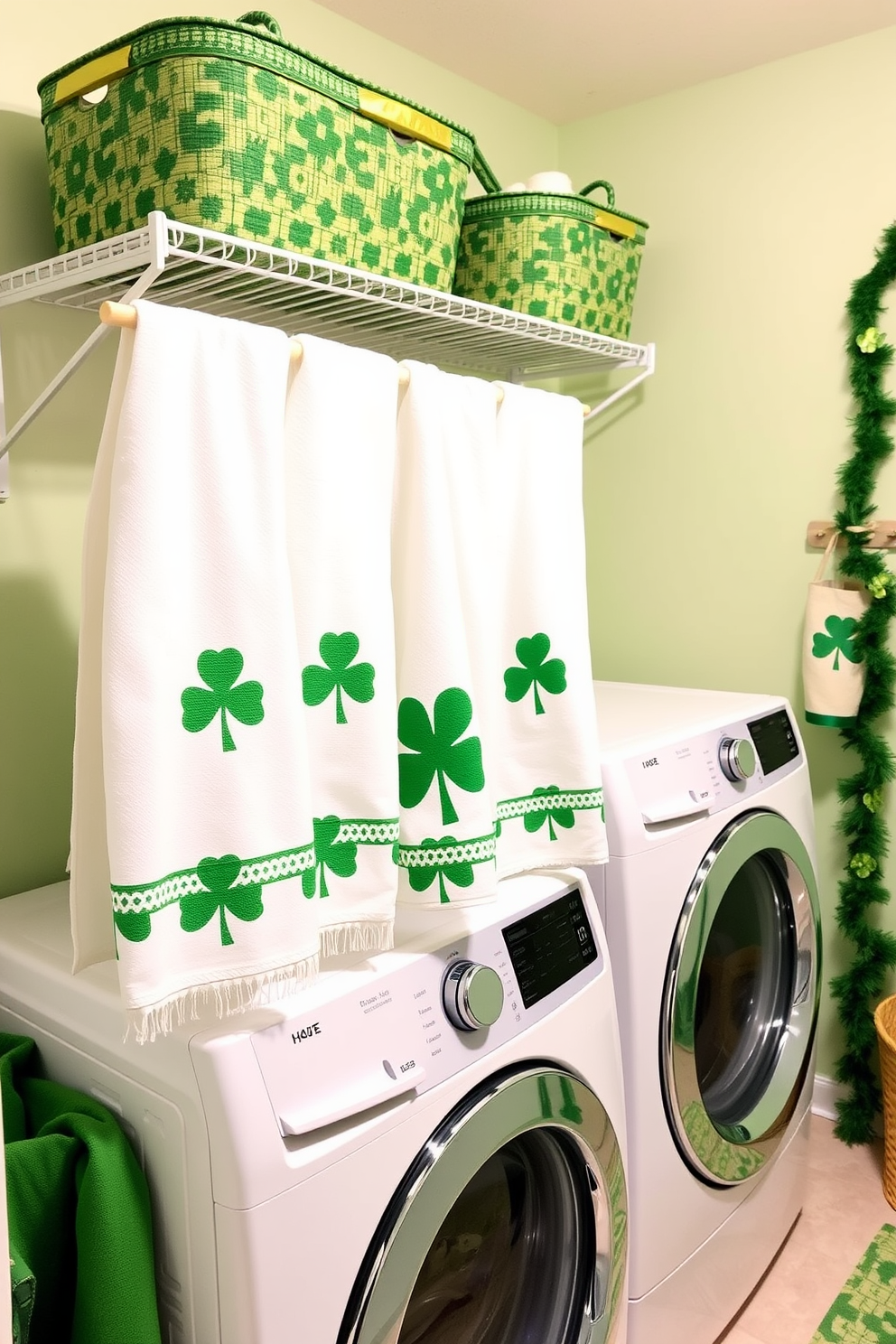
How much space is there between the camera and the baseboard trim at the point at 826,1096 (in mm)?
2174

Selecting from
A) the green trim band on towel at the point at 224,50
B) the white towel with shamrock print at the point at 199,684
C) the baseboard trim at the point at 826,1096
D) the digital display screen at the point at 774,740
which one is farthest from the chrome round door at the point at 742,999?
the green trim band on towel at the point at 224,50

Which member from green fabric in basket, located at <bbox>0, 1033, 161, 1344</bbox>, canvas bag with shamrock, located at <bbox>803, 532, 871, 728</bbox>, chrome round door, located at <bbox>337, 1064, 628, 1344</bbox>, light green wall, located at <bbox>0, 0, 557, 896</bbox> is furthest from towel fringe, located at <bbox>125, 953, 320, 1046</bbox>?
canvas bag with shamrock, located at <bbox>803, 532, 871, 728</bbox>

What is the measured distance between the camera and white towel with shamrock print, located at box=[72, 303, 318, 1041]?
820mm

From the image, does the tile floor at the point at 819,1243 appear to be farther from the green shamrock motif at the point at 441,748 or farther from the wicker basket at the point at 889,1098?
the green shamrock motif at the point at 441,748

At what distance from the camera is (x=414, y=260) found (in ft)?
4.42

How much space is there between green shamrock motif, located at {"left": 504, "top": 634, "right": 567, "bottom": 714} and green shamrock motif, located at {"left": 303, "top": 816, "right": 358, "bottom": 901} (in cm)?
30

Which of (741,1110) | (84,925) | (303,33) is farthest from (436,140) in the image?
(741,1110)

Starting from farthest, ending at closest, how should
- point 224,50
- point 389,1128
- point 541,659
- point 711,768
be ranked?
point 711,768 → point 541,659 → point 224,50 → point 389,1128

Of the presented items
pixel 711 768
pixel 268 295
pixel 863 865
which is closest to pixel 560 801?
pixel 711 768

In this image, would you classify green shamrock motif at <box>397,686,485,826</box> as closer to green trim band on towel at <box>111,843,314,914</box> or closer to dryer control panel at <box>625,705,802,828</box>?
green trim band on towel at <box>111,843,314,914</box>

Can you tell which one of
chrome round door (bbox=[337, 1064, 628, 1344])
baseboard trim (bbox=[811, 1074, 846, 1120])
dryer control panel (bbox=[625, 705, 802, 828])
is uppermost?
dryer control panel (bbox=[625, 705, 802, 828])

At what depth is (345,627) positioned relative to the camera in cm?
96

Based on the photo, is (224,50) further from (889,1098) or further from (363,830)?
(889,1098)

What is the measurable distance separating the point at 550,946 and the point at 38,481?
3.09 ft
